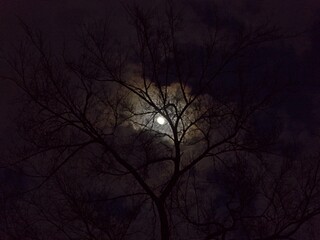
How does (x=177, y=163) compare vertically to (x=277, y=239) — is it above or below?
above

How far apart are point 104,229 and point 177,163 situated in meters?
2.47

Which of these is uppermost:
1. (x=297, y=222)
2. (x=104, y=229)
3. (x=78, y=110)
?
(x=78, y=110)

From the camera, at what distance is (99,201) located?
1071 cm

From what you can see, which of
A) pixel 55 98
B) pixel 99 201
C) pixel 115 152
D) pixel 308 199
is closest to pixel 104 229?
pixel 99 201

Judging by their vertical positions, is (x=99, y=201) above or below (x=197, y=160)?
below

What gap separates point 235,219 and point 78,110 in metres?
4.59

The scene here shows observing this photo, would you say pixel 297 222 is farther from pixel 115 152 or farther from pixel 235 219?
pixel 115 152

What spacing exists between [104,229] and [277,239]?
424 cm

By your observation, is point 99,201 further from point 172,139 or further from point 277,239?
point 277,239

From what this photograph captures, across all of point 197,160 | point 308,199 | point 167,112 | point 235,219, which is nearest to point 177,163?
point 197,160

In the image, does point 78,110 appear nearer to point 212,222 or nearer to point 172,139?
point 172,139

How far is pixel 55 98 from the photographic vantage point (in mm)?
10297

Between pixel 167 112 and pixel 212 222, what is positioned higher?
pixel 167 112

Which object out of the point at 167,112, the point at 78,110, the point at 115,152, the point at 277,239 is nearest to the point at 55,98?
the point at 78,110
